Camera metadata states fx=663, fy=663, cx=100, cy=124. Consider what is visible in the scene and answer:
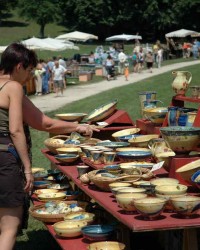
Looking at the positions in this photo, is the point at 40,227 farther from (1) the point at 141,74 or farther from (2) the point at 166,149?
(1) the point at 141,74

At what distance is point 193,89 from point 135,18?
7010 cm

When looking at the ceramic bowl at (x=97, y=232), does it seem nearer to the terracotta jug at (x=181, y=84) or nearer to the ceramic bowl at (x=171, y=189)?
the ceramic bowl at (x=171, y=189)

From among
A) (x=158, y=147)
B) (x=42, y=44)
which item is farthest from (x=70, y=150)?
(x=42, y=44)

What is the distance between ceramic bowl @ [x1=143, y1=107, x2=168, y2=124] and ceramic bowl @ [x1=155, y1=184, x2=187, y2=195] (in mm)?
1969

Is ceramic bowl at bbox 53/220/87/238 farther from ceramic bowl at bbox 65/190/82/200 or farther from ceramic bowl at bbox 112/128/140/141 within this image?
ceramic bowl at bbox 112/128/140/141

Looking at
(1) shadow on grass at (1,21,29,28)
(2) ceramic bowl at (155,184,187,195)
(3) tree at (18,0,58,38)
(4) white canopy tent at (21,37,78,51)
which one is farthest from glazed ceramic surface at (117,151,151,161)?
(1) shadow on grass at (1,21,29,28)

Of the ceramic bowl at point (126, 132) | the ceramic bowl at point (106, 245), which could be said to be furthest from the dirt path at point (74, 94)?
the ceramic bowl at point (106, 245)

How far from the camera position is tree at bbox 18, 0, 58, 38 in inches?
3076

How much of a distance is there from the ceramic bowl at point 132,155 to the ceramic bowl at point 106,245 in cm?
98

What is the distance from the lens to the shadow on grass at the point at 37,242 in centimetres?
697

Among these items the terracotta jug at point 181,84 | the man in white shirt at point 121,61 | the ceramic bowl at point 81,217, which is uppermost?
the terracotta jug at point 181,84

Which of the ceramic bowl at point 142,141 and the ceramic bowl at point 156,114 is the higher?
the ceramic bowl at point 156,114

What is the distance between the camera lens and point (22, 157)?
4.84 metres

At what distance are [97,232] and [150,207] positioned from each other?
1.11 m
